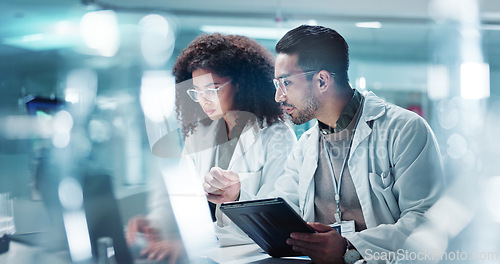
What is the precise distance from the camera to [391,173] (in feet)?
5.39

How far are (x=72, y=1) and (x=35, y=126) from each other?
852mm

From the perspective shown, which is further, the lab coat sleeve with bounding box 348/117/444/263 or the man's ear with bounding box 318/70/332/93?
the man's ear with bounding box 318/70/332/93

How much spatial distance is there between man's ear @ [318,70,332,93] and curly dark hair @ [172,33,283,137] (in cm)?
24

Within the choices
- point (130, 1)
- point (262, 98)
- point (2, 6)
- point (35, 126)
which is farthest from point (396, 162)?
point (2, 6)

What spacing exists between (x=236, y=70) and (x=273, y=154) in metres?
0.45

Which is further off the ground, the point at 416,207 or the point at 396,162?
the point at 396,162

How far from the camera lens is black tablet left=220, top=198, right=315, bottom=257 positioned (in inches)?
52.1

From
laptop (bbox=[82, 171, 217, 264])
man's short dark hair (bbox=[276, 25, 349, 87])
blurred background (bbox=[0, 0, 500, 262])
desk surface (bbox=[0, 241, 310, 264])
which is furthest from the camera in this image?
blurred background (bbox=[0, 0, 500, 262])

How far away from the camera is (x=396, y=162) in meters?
1.62

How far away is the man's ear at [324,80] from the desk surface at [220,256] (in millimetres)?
713

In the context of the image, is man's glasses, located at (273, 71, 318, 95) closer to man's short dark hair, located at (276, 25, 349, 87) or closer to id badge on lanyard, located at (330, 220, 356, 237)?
man's short dark hair, located at (276, 25, 349, 87)

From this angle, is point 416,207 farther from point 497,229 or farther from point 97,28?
point 97,28

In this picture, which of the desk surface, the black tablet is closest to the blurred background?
the desk surface

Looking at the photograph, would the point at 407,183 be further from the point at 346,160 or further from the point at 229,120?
the point at 229,120
